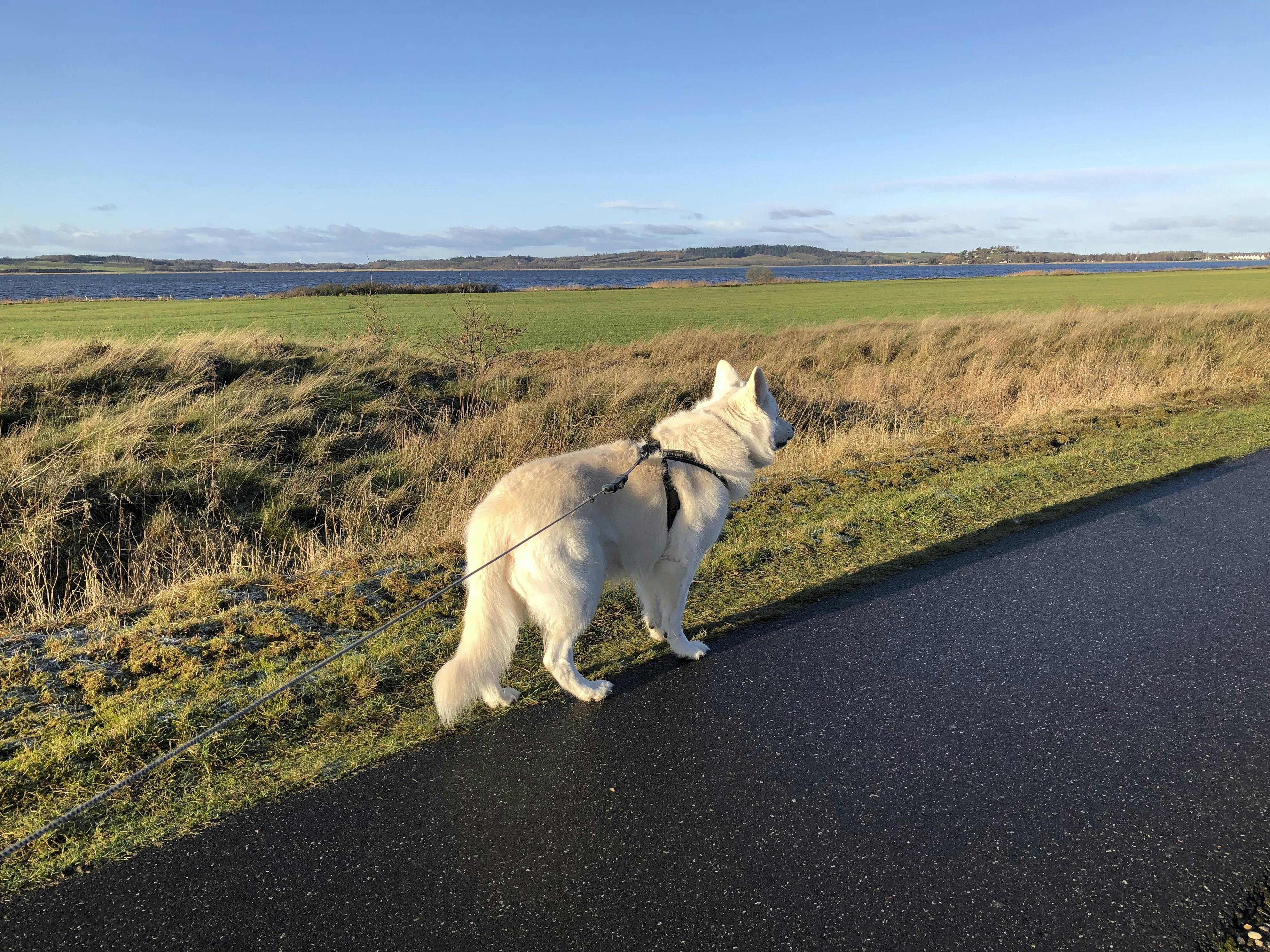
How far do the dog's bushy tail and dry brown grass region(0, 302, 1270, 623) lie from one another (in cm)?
334

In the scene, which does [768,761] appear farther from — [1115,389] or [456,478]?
[1115,389]

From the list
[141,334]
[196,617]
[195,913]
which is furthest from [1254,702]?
[141,334]

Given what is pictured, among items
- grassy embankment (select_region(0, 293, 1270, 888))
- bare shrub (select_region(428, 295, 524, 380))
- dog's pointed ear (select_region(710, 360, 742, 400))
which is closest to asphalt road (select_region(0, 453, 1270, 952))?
grassy embankment (select_region(0, 293, 1270, 888))

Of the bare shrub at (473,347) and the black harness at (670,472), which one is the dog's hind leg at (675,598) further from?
the bare shrub at (473,347)

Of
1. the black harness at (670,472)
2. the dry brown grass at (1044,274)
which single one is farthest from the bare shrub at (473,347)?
the dry brown grass at (1044,274)

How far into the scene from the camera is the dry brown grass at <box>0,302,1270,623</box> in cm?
845

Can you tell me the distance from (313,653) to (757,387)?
3734mm

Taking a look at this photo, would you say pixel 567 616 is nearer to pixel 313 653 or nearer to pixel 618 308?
pixel 313 653

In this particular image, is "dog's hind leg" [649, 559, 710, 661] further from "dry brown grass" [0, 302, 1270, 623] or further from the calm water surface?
the calm water surface

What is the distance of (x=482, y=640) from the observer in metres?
3.96

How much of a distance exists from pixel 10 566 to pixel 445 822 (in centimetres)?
743

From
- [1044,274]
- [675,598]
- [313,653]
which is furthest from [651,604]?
[1044,274]

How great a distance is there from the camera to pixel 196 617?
18.5 ft

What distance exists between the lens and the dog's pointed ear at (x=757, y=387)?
5.18 meters
